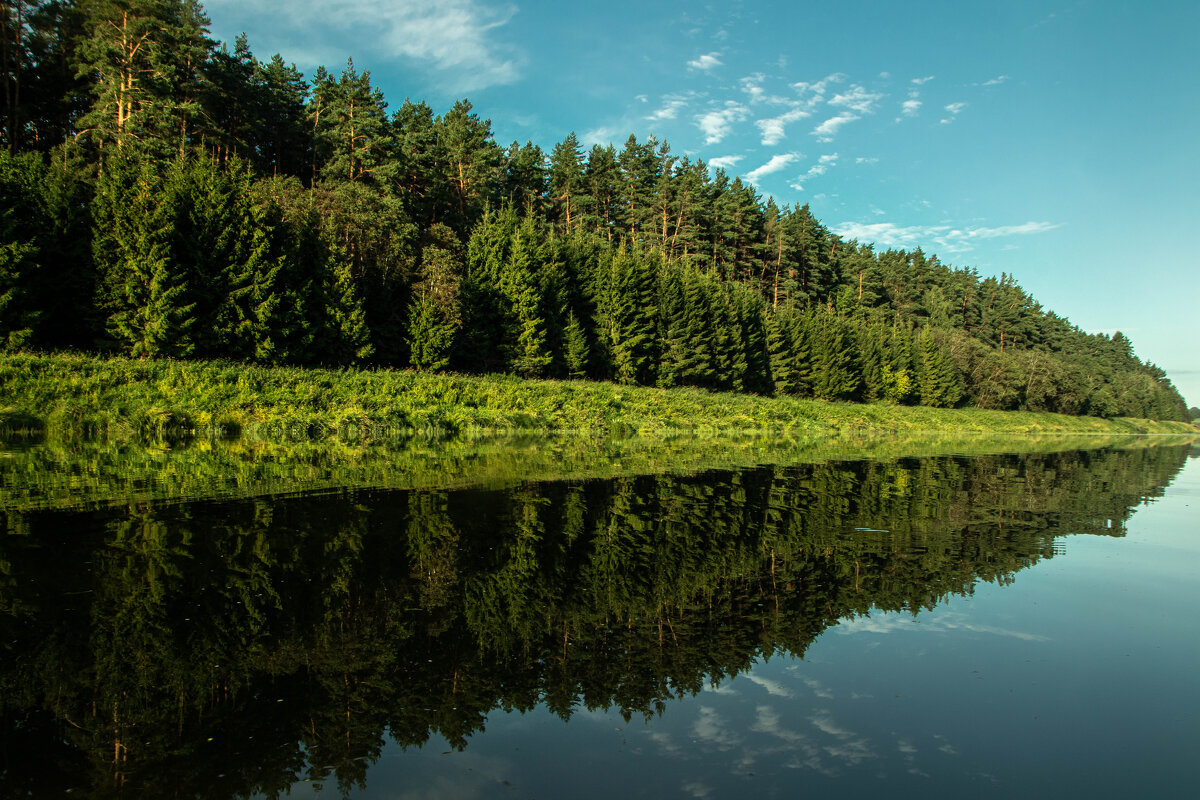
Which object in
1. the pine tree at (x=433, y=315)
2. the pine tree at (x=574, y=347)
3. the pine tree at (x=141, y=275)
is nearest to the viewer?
the pine tree at (x=141, y=275)

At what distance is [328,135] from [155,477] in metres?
40.4

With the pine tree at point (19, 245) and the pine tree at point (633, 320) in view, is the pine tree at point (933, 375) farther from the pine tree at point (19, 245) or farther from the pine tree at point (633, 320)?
the pine tree at point (19, 245)

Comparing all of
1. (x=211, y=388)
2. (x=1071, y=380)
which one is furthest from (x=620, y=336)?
(x=1071, y=380)

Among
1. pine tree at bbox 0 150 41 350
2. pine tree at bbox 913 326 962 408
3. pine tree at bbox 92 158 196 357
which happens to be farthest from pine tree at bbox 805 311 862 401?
pine tree at bbox 0 150 41 350

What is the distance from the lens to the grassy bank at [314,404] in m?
23.1

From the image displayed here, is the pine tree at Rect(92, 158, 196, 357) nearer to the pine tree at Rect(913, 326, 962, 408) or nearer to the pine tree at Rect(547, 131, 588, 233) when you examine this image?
the pine tree at Rect(547, 131, 588, 233)

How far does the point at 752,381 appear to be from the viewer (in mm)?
60844

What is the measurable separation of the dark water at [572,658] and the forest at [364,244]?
2459 centimetres

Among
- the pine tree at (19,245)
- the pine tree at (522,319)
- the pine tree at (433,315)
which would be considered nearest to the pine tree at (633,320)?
the pine tree at (522,319)

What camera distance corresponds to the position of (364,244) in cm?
3856

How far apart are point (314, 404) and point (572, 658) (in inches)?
1068

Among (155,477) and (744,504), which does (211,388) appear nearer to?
(155,477)

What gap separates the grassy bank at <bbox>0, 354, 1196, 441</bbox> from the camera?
23.1 meters

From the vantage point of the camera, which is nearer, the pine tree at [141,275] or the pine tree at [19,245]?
the pine tree at [19,245]
